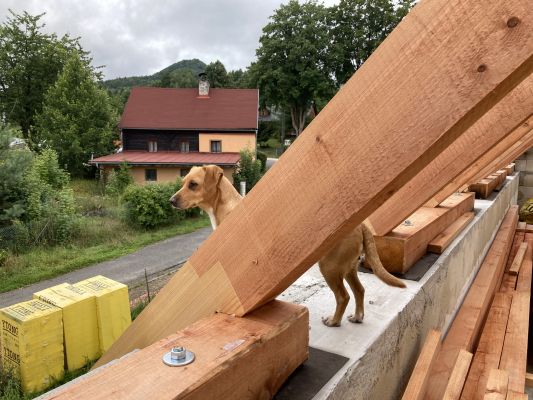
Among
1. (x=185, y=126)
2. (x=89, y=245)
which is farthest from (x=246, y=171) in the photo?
(x=89, y=245)

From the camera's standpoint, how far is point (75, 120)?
25.8m

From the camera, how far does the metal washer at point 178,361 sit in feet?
3.01

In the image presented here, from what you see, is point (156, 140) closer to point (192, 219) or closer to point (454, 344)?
point (192, 219)

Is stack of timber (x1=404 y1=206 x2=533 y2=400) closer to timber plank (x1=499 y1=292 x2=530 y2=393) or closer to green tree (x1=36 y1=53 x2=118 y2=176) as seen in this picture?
timber plank (x1=499 y1=292 x2=530 y2=393)

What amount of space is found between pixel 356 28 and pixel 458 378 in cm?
3963

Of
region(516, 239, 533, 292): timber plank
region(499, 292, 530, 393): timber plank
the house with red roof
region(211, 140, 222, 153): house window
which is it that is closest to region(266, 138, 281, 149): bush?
the house with red roof

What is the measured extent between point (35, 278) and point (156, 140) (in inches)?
638

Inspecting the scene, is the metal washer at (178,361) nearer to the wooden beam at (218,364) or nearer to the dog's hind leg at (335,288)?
the wooden beam at (218,364)

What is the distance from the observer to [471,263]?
369 cm

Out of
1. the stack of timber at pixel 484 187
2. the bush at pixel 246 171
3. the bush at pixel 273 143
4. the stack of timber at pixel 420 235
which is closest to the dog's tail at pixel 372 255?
the stack of timber at pixel 420 235

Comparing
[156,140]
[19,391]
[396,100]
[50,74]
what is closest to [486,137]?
[396,100]

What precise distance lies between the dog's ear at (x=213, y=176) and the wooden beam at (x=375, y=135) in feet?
6.49

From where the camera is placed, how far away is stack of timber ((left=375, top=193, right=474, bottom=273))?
7.59ft

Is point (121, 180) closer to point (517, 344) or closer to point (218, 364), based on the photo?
point (517, 344)
